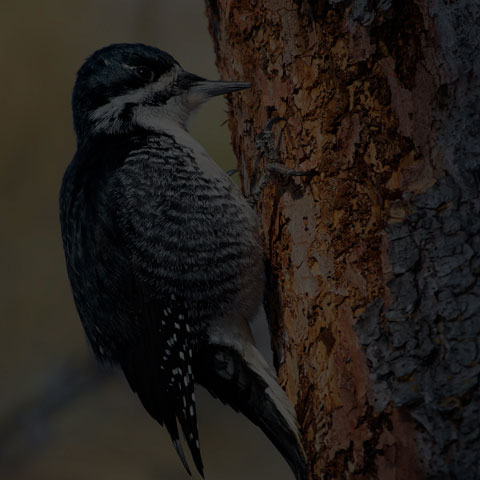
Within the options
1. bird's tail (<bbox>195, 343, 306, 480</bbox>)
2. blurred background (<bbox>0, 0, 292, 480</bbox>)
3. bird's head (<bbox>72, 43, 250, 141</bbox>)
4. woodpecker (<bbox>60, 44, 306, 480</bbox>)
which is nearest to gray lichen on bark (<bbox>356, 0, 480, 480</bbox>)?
bird's tail (<bbox>195, 343, 306, 480</bbox>)

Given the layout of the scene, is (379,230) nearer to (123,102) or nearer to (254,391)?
(254,391)

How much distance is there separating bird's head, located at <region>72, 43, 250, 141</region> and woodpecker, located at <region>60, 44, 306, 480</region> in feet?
0.26

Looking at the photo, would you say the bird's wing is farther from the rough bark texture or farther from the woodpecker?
the rough bark texture

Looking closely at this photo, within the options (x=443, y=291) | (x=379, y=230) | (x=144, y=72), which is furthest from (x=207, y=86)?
(x=443, y=291)

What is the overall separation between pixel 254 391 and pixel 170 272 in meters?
0.52

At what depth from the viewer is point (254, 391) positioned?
7.83 ft

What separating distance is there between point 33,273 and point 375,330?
429 cm

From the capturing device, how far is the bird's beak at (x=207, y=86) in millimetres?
2396

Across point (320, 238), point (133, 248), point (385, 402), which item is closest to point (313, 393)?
point (385, 402)

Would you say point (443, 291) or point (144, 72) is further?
point (144, 72)

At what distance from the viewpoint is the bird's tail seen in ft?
7.13

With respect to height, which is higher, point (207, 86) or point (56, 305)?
point (207, 86)

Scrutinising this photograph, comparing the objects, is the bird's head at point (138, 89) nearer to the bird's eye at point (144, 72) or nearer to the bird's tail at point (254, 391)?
the bird's eye at point (144, 72)

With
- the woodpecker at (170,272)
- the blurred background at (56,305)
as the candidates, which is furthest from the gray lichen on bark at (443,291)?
the blurred background at (56,305)
